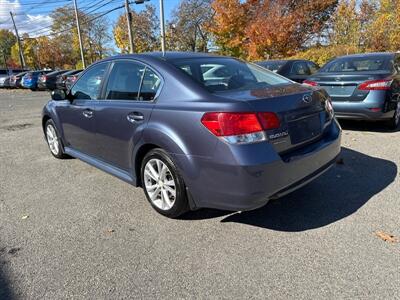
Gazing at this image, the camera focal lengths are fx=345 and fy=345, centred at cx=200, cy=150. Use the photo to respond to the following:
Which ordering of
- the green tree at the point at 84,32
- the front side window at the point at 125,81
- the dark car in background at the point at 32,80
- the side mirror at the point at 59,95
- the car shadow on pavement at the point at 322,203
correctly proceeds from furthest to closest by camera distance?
the green tree at the point at 84,32, the dark car in background at the point at 32,80, the side mirror at the point at 59,95, the front side window at the point at 125,81, the car shadow on pavement at the point at 322,203

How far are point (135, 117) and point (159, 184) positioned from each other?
0.70 meters

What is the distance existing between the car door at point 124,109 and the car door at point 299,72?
618 centimetres

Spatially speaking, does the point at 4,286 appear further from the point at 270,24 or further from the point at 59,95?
the point at 270,24

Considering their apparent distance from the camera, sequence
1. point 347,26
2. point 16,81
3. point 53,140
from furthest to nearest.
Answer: point 16,81, point 347,26, point 53,140

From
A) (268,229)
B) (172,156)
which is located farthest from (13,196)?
(268,229)

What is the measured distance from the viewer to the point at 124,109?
355 centimetres

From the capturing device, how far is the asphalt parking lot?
2373 mm

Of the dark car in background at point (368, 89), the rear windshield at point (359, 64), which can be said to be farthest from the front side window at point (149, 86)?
the rear windshield at point (359, 64)

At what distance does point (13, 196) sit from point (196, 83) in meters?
2.71

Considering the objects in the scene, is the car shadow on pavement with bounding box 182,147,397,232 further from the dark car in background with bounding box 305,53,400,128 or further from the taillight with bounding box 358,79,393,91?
the taillight with bounding box 358,79,393,91

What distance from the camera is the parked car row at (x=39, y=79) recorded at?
21125 mm

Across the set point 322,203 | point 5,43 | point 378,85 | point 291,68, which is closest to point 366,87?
point 378,85

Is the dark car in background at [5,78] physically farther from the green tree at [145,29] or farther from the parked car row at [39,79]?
the green tree at [145,29]

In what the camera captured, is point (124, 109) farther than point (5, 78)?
No
